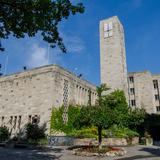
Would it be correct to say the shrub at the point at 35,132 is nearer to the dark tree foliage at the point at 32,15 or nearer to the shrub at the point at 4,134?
the shrub at the point at 4,134

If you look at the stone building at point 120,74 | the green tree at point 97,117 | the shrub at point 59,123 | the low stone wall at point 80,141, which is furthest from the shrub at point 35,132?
the stone building at point 120,74

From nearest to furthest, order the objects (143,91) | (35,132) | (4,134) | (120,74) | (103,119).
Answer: (103,119), (35,132), (4,134), (120,74), (143,91)

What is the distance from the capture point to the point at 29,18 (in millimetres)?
12000

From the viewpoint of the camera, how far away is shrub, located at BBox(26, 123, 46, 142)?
3145 cm

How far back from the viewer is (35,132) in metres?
31.6

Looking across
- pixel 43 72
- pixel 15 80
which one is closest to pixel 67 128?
pixel 43 72

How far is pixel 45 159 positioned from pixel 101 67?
28814 millimetres

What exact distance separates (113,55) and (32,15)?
31376mm

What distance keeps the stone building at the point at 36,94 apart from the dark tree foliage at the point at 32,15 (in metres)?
21.0

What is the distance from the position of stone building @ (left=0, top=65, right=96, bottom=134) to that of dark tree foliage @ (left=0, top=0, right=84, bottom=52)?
21.0 metres

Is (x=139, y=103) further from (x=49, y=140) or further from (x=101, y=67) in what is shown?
(x=49, y=140)

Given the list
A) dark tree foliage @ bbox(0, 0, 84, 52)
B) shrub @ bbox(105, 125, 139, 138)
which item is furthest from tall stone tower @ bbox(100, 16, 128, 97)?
dark tree foliage @ bbox(0, 0, 84, 52)

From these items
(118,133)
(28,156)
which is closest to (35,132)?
(118,133)

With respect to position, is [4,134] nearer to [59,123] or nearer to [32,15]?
[59,123]
